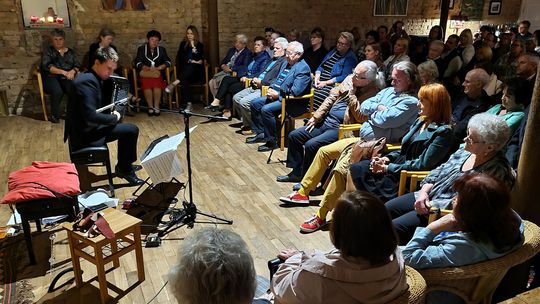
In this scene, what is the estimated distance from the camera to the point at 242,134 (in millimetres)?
5766

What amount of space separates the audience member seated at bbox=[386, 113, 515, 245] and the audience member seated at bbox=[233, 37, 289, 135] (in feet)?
9.98

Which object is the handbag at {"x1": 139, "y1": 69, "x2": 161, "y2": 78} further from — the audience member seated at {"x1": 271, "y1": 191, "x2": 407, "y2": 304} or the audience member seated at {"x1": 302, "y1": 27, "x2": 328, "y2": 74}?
the audience member seated at {"x1": 271, "y1": 191, "x2": 407, "y2": 304}

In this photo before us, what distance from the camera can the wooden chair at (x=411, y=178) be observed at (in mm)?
2898

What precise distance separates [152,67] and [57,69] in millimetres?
1314

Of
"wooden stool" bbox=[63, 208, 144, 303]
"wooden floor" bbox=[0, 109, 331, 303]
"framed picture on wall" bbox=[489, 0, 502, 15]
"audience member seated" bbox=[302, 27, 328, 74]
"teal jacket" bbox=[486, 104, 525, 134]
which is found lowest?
"wooden floor" bbox=[0, 109, 331, 303]

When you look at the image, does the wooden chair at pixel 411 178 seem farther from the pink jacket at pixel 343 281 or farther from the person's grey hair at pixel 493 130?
the pink jacket at pixel 343 281

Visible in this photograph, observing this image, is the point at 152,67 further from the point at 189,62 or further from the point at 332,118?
the point at 332,118

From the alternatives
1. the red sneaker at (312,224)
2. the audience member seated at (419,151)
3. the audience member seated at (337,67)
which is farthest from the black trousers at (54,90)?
the audience member seated at (419,151)

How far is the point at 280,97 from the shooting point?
5066 mm

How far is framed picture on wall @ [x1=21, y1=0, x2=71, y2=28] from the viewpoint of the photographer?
6.43 metres

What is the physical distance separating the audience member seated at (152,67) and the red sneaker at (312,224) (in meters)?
3.98

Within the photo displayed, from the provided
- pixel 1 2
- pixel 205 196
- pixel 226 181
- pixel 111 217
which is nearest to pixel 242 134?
pixel 226 181

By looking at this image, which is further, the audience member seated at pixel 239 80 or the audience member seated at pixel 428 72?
the audience member seated at pixel 239 80

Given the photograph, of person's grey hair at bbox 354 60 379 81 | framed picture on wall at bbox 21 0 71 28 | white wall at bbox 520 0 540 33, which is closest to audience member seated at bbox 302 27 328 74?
person's grey hair at bbox 354 60 379 81
